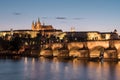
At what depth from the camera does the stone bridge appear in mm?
54531

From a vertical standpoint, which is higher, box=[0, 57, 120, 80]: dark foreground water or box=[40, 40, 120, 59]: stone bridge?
box=[40, 40, 120, 59]: stone bridge

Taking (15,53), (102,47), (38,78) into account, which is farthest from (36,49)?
(38,78)

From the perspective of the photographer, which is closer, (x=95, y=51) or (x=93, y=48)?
(x=95, y=51)

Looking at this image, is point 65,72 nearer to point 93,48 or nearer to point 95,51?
point 95,51

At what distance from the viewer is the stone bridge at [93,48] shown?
54.5m

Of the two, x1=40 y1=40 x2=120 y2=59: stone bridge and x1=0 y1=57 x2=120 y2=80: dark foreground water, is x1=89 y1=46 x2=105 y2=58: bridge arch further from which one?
x1=0 y1=57 x2=120 y2=80: dark foreground water

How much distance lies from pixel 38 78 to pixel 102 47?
19.7 m

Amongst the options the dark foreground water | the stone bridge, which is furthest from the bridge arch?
the dark foreground water

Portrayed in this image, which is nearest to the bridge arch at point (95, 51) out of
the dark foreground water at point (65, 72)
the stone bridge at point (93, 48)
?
the stone bridge at point (93, 48)

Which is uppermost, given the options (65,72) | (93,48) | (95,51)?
(93,48)

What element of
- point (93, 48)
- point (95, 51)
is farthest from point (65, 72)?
point (93, 48)

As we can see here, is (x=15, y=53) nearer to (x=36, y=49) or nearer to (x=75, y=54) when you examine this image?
(x=36, y=49)

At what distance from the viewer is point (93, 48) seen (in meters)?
57.9

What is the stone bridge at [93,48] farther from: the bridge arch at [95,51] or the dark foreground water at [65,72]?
the dark foreground water at [65,72]
